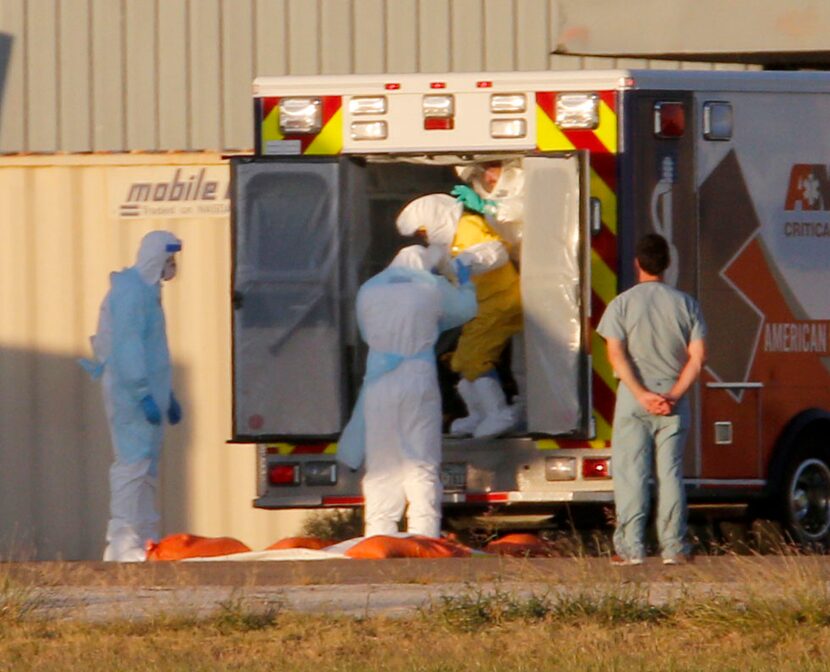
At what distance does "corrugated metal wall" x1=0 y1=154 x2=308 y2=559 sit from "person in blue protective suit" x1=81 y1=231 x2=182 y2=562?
7.16ft

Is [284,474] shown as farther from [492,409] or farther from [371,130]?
[371,130]

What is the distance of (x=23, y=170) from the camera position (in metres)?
13.0

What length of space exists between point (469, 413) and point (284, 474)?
1.06 meters

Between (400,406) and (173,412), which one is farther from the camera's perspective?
(173,412)

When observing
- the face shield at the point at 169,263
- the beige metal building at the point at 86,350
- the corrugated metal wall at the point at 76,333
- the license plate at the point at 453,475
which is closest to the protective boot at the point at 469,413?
the license plate at the point at 453,475

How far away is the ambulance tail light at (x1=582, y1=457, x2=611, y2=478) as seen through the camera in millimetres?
9898

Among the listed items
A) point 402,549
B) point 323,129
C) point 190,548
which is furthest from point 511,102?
point 190,548

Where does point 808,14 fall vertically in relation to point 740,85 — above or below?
above

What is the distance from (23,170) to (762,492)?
18.7ft

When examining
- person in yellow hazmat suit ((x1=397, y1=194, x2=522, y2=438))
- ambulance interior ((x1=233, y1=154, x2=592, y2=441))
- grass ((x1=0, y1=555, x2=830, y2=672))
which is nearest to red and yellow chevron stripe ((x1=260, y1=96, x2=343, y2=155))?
Answer: ambulance interior ((x1=233, y1=154, x2=592, y2=441))

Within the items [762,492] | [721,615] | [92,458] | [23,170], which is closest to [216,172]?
[23,170]

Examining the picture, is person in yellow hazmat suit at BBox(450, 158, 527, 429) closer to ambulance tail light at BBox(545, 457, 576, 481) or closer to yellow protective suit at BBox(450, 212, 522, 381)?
yellow protective suit at BBox(450, 212, 522, 381)

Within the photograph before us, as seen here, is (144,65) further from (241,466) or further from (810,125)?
(810,125)

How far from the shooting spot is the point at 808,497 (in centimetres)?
1040
